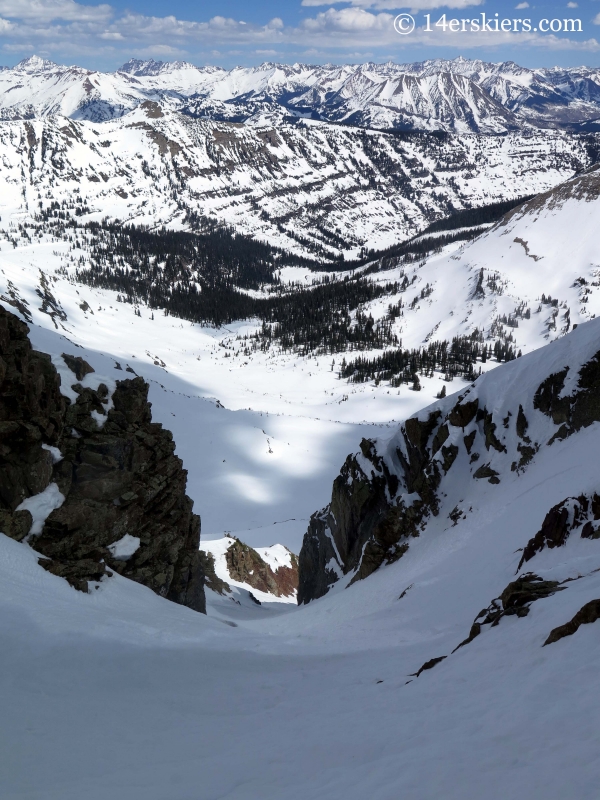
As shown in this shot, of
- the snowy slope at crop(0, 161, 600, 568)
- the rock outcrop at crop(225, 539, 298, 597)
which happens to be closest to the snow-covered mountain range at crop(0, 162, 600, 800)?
the rock outcrop at crop(225, 539, 298, 597)

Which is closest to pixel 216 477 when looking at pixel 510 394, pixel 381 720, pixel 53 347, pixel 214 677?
pixel 53 347

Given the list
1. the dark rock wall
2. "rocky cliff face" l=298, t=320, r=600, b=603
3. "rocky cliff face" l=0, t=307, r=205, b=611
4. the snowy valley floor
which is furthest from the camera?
"rocky cliff face" l=298, t=320, r=600, b=603

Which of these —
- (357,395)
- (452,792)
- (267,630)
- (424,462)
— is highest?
(452,792)

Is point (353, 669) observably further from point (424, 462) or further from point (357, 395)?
point (357, 395)

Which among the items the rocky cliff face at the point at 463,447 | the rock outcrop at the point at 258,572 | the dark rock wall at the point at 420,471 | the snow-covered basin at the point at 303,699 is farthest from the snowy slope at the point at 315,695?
the rock outcrop at the point at 258,572

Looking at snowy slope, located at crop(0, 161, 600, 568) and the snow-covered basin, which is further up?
the snow-covered basin

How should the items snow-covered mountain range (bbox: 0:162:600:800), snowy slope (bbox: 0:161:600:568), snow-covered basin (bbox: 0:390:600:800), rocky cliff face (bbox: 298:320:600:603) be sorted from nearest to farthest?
snow-covered basin (bbox: 0:390:600:800)
snow-covered mountain range (bbox: 0:162:600:800)
rocky cliff face (bbox: 298:320:600:603)
snowy slope (bbox: 0:161:600:568)

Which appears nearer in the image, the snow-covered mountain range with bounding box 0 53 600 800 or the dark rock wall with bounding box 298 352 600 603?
the snow-covered mountain range with bounding box 0 53 600 800

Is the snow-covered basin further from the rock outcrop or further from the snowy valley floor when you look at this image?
the rock outcrop
